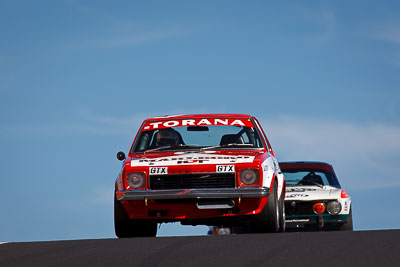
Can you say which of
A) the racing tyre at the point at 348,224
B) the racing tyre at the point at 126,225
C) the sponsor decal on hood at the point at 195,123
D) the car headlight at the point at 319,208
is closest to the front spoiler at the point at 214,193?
the racing tyre at the point at 126,225

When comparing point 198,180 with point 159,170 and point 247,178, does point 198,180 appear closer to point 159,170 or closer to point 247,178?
point 159,170

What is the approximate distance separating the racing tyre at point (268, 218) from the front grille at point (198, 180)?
0.50 m

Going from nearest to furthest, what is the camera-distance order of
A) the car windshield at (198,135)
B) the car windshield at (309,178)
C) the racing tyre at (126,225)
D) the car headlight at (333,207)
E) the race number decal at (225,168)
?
the race number decal at (225,168) < the racing tyre at (126,225) < the car windshield at (198,135) < the car headlight at (333,207) < the car windshield at (309,178)

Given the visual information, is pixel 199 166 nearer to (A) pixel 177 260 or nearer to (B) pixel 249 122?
(B) pixel 249 122

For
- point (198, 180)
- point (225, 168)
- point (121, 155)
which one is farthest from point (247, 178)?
point (121, 155)

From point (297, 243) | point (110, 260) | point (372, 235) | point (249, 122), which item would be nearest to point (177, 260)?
point (110, 260)

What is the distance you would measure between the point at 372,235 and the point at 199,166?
266 centimetres

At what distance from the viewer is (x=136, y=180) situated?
1027cm

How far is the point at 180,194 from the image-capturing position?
9.98 metres

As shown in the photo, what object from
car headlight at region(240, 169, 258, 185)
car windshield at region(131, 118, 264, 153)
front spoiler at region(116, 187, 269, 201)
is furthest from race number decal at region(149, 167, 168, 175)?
car windshield at region(131, 118, 264, 153)

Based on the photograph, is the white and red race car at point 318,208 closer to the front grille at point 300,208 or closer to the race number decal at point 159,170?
the front grille at point 300,208

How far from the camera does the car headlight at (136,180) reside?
1023 centimetres

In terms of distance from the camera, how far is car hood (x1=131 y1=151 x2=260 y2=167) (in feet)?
33.5

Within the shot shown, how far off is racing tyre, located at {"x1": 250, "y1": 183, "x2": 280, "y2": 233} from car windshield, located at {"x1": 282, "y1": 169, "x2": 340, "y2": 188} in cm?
498
